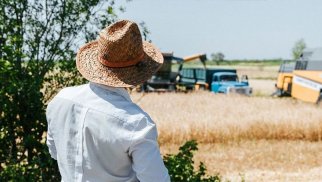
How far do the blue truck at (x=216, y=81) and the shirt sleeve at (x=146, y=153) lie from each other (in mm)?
22178

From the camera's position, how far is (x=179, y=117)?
12.7m

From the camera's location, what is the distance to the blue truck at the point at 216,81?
960 inches

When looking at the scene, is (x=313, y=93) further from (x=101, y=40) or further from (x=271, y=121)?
(x=101, y=40)

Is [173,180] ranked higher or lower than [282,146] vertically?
higher

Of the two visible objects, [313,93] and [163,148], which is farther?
[313,93]

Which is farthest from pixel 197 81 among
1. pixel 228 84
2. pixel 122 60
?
pixel 122 60

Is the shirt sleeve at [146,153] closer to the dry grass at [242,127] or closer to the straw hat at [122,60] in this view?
the straw hat at [122,60]

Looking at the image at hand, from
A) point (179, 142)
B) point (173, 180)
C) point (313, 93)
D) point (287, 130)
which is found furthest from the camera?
point (313, 93)

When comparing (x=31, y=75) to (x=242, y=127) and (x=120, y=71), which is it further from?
(x=242, y=127)

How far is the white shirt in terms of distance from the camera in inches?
72.9

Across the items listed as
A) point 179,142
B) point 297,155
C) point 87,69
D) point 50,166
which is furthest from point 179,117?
point 87,69

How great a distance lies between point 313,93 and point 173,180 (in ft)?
52.9

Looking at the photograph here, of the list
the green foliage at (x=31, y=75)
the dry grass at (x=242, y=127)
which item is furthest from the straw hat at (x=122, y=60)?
the dry grass at (x=242, y=127)

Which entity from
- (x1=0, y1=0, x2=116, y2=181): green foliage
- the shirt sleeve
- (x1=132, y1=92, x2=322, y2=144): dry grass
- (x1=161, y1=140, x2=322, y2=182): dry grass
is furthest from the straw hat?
(x1=132, y1=92, x2=322, y2=144): dry grass
